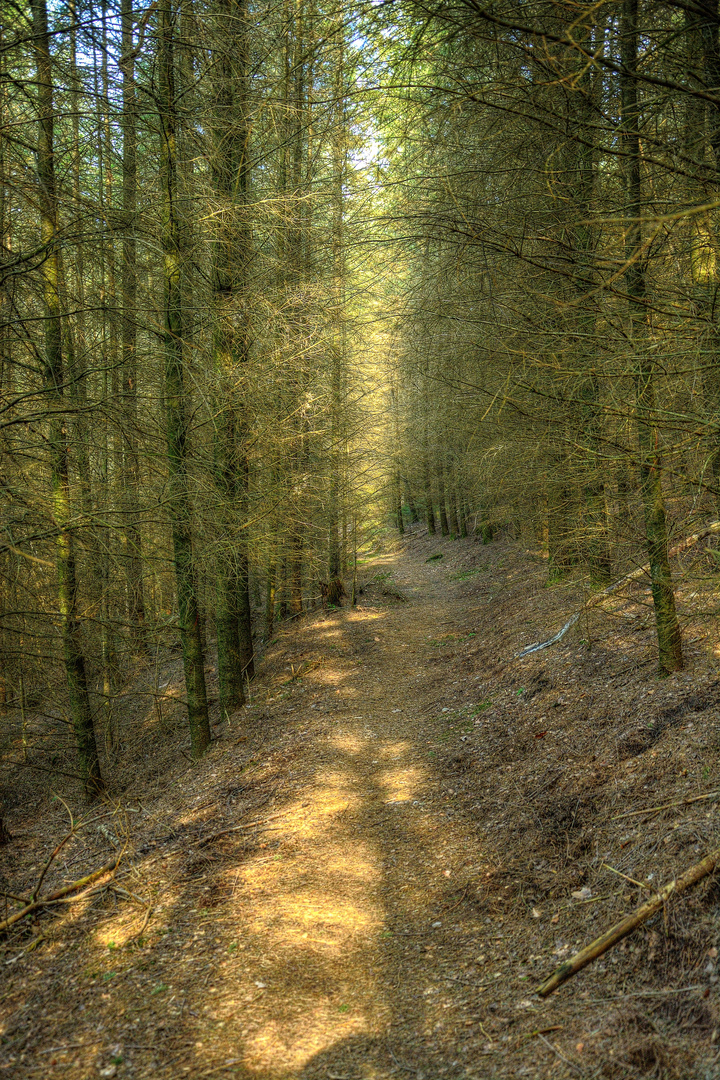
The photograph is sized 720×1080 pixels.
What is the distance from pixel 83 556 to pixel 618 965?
7.04 m

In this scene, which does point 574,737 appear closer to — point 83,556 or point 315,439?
point 83,556

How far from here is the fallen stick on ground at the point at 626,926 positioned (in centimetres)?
360

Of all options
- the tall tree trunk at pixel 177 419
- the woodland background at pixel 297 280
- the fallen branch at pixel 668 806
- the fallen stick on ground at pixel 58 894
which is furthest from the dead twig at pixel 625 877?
the tall tree trunk at pixel 177 419

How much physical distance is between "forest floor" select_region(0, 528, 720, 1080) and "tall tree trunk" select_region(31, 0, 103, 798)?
1.23 metres

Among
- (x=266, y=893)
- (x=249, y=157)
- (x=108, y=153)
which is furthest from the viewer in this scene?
(x=249, y=157)

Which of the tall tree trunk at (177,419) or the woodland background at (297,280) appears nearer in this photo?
the woodland background at (297,280)

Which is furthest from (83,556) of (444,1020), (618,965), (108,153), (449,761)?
(618,965)

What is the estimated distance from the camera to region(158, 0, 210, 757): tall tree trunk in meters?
7.59

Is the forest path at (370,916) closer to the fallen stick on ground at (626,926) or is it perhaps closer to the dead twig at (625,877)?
the fallen stick on ground at (626,926)

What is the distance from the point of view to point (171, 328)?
8172mm

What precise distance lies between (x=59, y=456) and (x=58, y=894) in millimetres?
4610

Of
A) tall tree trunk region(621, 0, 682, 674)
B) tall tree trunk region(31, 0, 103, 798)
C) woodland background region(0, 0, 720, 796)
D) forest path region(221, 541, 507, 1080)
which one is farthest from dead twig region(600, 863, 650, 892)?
tall tree trunk region(31, 0, 103, 798)

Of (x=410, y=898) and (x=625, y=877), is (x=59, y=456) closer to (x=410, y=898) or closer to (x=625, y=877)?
(x=410, y=898)

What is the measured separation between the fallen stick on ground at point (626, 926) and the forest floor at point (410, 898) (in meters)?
0.06
